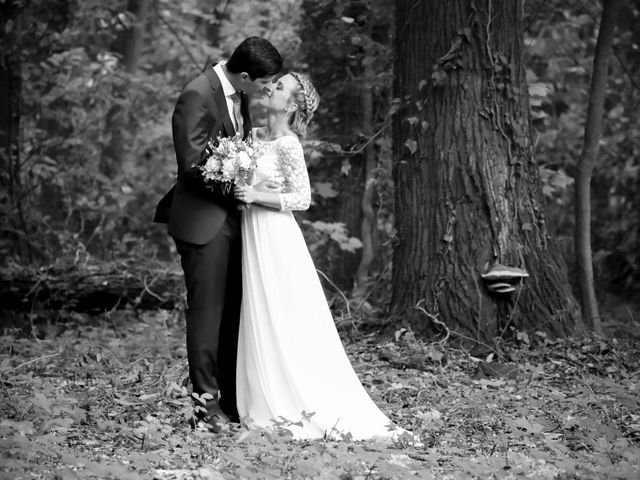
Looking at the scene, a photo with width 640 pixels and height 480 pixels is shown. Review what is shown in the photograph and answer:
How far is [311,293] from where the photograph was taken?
5.16 m

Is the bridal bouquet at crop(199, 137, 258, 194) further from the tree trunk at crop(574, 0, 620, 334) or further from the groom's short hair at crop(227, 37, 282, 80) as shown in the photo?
the tree trunk at crop(574, 0, 620, 334)

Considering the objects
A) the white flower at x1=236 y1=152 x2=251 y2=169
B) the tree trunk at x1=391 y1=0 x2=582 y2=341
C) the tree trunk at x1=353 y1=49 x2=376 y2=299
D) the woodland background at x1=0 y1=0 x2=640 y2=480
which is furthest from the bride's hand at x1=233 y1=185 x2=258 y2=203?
the tree trunk at x1=353 y1=49 x2=376 y2=299

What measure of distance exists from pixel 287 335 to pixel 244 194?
868mm

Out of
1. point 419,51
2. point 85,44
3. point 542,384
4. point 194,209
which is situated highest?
point 85,44

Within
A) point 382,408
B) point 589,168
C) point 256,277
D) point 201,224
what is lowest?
point 382,408

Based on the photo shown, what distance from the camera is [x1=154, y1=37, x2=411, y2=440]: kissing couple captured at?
489 centimetres

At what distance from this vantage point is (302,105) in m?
5.32

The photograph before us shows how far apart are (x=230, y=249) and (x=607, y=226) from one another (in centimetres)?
929

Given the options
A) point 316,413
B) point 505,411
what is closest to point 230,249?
point 316,413

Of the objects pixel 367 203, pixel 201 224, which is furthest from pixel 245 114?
pixel 367 203

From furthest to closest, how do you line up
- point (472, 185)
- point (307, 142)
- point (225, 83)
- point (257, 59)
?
point (307, 142) → point (472, 185) → point (225, 83) → point (257, 59)

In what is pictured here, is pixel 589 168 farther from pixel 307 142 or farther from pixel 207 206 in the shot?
pixel 207 206

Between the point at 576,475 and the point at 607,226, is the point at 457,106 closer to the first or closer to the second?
the point at 576,475

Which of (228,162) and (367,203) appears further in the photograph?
(367,203)
